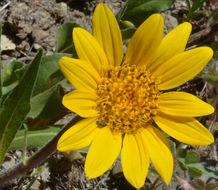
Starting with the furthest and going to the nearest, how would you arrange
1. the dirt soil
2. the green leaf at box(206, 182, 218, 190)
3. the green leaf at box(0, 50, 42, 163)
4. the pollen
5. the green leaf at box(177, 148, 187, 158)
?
1. the dirt soil
2. the green leaf at box(177, 148, 187, 158)
3. the green leaf at box(206, 182, 218, 190)
4. the pollen
5. the green leaf at box(0, 50, 42, 163)

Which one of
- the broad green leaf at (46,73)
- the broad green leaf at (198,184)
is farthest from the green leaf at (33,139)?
the broad green leaf at (198,184)

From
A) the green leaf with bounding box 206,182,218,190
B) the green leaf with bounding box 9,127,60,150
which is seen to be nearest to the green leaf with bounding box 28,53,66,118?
the green leaf with bounding box 9,127,60,150

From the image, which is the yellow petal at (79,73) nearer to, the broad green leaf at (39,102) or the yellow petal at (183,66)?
the yellow petal at (183,66)

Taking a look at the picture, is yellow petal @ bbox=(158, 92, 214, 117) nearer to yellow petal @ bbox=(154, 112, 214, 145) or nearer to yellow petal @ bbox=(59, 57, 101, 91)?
yellow petal @ bbox=(154, 112, 214, 145)

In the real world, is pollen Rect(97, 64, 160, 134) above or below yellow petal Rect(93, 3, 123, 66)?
below

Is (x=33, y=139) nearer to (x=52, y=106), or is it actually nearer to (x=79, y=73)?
(x=52, y=106)

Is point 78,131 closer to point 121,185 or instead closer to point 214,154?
point 121,185

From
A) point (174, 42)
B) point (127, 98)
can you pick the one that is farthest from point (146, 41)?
point (127, 98)

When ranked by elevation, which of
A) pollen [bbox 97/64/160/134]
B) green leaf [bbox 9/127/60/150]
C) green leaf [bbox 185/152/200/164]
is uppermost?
pollen [bbox 97/64/160/134]
